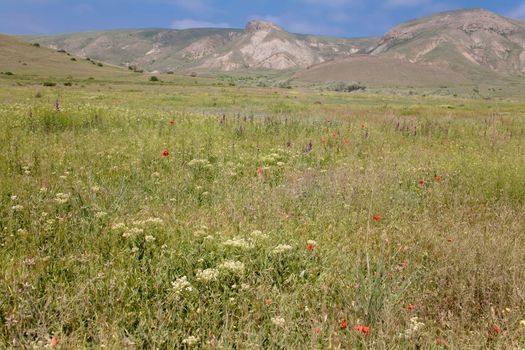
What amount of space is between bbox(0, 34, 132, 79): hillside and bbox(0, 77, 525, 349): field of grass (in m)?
59.4

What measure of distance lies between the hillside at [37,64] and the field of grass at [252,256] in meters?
59.4

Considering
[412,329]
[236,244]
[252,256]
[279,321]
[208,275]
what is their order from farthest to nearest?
[252,256]
[236,244]
[208,275]
[412,329]
[279,321]

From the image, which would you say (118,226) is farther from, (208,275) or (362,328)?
(362,328)

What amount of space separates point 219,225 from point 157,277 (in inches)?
60.5

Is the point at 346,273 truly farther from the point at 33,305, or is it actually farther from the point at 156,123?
the point at 156,123

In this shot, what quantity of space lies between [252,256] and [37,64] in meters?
79.5

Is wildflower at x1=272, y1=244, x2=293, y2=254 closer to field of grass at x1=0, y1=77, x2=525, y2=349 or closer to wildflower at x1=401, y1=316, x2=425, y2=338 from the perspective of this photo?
field of grass at x1=0, y1=77, x2=525, y2=349

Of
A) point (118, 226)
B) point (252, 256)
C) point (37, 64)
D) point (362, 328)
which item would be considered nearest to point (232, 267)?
point (252, 256)

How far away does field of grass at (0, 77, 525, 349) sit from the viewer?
117 inches

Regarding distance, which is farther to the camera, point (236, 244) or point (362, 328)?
point (236, 244)

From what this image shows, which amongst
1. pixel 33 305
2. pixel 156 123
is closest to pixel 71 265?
pixel 33 305

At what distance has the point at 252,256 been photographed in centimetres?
396

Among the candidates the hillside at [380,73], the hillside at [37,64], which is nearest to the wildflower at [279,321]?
the hillside at [37,64]

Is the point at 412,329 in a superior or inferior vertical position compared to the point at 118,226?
inferior
